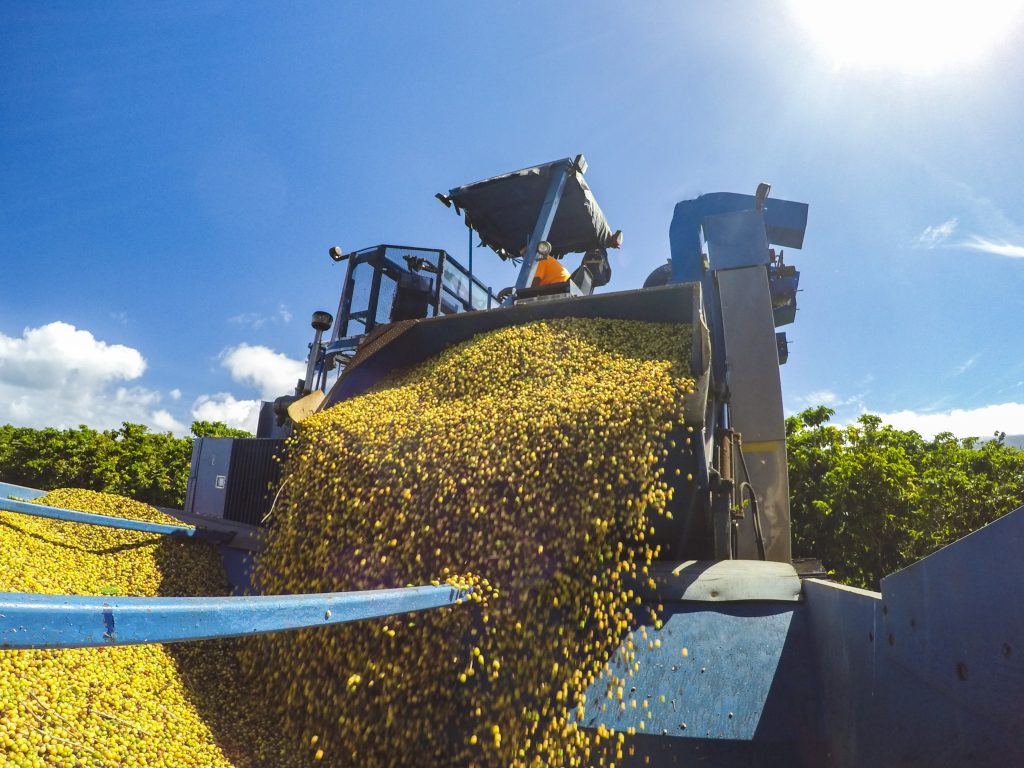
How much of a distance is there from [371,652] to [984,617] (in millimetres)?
1917

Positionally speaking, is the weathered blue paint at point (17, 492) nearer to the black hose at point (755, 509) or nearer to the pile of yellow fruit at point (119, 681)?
the pile of yellow fruit at point (119, 681)

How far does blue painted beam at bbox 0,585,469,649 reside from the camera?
892 mm

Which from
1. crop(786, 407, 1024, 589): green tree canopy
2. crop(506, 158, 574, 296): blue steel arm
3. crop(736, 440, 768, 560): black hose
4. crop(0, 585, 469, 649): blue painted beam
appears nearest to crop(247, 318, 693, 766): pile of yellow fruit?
crop(0, 585, 469, 649): blue painted beam

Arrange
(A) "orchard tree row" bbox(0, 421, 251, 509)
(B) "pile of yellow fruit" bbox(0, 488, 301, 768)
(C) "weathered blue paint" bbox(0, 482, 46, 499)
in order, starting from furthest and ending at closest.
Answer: (A) "orchard tree row" bbox(0, 421, 251, 509), (C) "weathered blue paint" bbox(0, 482, 46, 499), (B) "pile of yellow fruit" bbox(0, 488, 301, 768)

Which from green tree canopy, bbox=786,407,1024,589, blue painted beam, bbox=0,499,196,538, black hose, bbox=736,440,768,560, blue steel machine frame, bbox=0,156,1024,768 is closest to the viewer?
blue steel machine frame, bbox=0,156,1024,768

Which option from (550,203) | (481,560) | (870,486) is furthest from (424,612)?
(870,486)

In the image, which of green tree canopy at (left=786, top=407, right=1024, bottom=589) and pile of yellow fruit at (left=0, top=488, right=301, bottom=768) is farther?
green tree canopy at (left=786, top=407, right=1024, bottom=589)

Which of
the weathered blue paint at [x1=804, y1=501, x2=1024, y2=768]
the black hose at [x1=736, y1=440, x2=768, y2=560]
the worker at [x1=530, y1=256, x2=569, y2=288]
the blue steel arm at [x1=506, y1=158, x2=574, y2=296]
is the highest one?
the blue steel arm at [x1=506, y1=158, x2=574, y2=296]

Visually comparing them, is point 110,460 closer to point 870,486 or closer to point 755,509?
point 755,509

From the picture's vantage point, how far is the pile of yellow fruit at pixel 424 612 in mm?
1965

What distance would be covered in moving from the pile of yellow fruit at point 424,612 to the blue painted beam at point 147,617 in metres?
0.76

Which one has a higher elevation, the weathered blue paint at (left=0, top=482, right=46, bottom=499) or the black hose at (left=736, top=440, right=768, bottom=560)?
the black hose at (left=736, top=440, right=768, bottom=560)

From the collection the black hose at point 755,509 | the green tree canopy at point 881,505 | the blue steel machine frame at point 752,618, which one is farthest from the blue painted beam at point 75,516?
the green tree canopy at point 881,505

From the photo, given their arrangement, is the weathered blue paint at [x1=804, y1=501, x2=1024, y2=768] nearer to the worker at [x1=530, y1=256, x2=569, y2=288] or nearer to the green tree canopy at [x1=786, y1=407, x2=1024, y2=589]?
the worker at [x1=530, y1=256, x2=569, y2=288]
